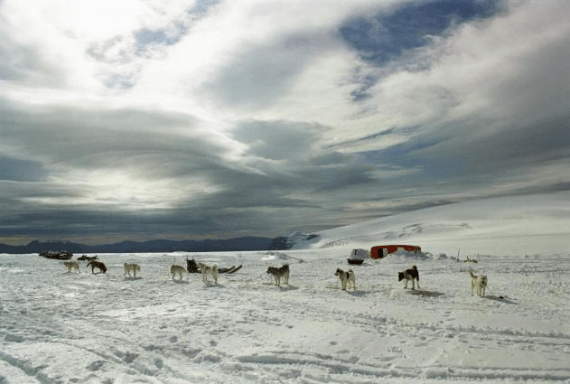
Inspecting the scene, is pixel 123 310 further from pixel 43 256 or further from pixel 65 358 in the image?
pixel 43 256

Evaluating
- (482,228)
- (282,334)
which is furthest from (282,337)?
(482,228)

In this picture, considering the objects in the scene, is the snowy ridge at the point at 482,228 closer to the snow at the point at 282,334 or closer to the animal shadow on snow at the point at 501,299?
the animal shadow on snow at the point at 501,299

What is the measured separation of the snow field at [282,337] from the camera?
8.00 metres

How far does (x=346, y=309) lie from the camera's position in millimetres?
13891

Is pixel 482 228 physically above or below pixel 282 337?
above

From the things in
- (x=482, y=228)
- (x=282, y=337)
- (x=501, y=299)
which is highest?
(x=482, y=228)

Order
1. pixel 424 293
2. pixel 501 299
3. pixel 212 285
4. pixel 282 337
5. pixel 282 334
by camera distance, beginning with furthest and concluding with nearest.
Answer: pixel 212 285 → pixel 424 293 → pixel 501 299 → pixel 282 334 → pixel 282 337

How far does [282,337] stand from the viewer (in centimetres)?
1030

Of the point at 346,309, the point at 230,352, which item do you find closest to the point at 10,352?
the point at 230,352

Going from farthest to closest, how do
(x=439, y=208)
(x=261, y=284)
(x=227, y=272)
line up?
(x=439, y=208) < (x=227, y=272) < (x=261, y=284)

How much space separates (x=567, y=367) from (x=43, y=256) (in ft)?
168

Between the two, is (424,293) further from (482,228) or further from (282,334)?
(482,228)

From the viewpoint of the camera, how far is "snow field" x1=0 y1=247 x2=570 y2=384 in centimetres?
800

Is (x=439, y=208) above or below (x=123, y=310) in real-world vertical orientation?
above
